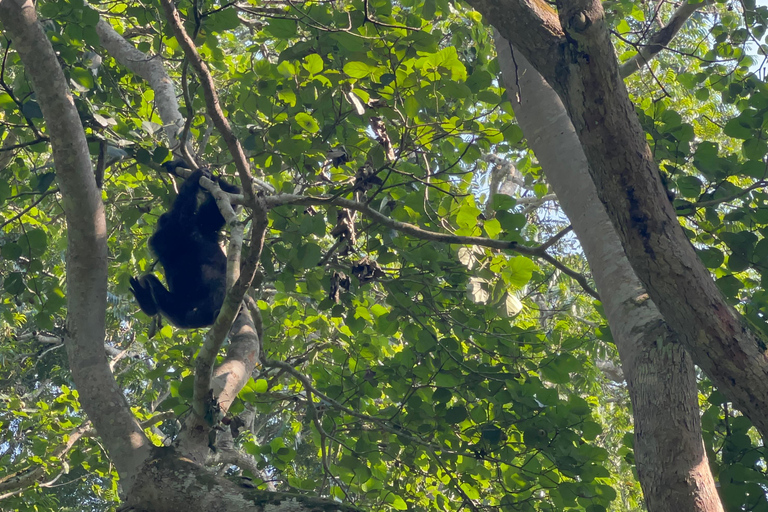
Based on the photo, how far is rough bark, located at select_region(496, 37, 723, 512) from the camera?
2.10 m

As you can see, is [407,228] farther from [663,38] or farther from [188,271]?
[188,271]

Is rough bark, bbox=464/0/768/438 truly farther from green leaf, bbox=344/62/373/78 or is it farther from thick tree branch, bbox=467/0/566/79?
green leaf, bbox=344/62/373/78

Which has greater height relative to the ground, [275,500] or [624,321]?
[624,321]

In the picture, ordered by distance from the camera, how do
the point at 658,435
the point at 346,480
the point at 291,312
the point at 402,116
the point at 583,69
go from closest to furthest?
the point at 583,69
the point at 658,435
the point at 402,116
the point at 346,480
the point at 291,312

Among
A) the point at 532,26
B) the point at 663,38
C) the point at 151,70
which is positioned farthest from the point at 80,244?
the point at 663,38

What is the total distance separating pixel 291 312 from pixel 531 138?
231 cm

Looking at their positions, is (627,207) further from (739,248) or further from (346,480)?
(346,480)

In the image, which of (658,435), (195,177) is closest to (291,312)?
(195,177)

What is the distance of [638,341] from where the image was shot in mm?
2473

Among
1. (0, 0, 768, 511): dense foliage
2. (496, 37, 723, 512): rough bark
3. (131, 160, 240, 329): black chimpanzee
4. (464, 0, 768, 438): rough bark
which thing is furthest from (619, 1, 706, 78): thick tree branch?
(131, 160, 240, 329): black chimpanzee

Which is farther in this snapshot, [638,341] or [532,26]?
[638,341]

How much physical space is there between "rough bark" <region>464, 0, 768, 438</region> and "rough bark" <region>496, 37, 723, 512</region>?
267 millimetres

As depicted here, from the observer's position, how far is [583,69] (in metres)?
2.02

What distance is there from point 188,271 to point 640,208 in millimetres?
3931
